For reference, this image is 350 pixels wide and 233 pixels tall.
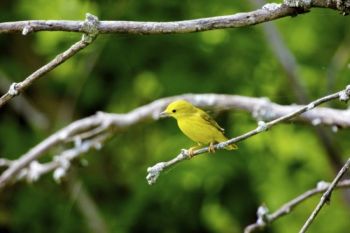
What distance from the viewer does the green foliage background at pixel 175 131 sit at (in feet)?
19.1

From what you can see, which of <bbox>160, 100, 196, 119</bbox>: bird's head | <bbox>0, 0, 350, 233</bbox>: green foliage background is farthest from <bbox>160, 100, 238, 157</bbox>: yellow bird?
<bbox>0, 0, 350, 233</bbox>: green foliage background

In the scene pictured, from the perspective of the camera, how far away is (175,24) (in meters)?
2.08

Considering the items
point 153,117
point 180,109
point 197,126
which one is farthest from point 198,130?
point 153,117

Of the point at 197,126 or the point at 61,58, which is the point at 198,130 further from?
the point at 61,58

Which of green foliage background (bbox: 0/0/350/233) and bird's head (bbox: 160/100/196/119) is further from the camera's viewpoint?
green foliage background (bbox: 0/0/350/233)

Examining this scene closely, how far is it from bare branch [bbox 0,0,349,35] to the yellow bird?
473mm

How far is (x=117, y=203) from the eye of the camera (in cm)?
629

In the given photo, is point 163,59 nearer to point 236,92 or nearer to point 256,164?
point 236,92

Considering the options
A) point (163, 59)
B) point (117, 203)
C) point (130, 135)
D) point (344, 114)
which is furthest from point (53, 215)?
point (344, 114)

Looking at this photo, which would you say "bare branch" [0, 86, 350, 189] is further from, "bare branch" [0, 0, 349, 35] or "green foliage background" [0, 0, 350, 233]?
"green foliage background" [0, 0, 350, 233]

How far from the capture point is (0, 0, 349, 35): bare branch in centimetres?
203

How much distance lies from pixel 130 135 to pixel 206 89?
39.9 inches

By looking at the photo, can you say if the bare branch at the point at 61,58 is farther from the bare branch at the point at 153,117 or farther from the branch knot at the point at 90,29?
the bare branch at the point at 153,117

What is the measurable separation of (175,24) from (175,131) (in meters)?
3.62
